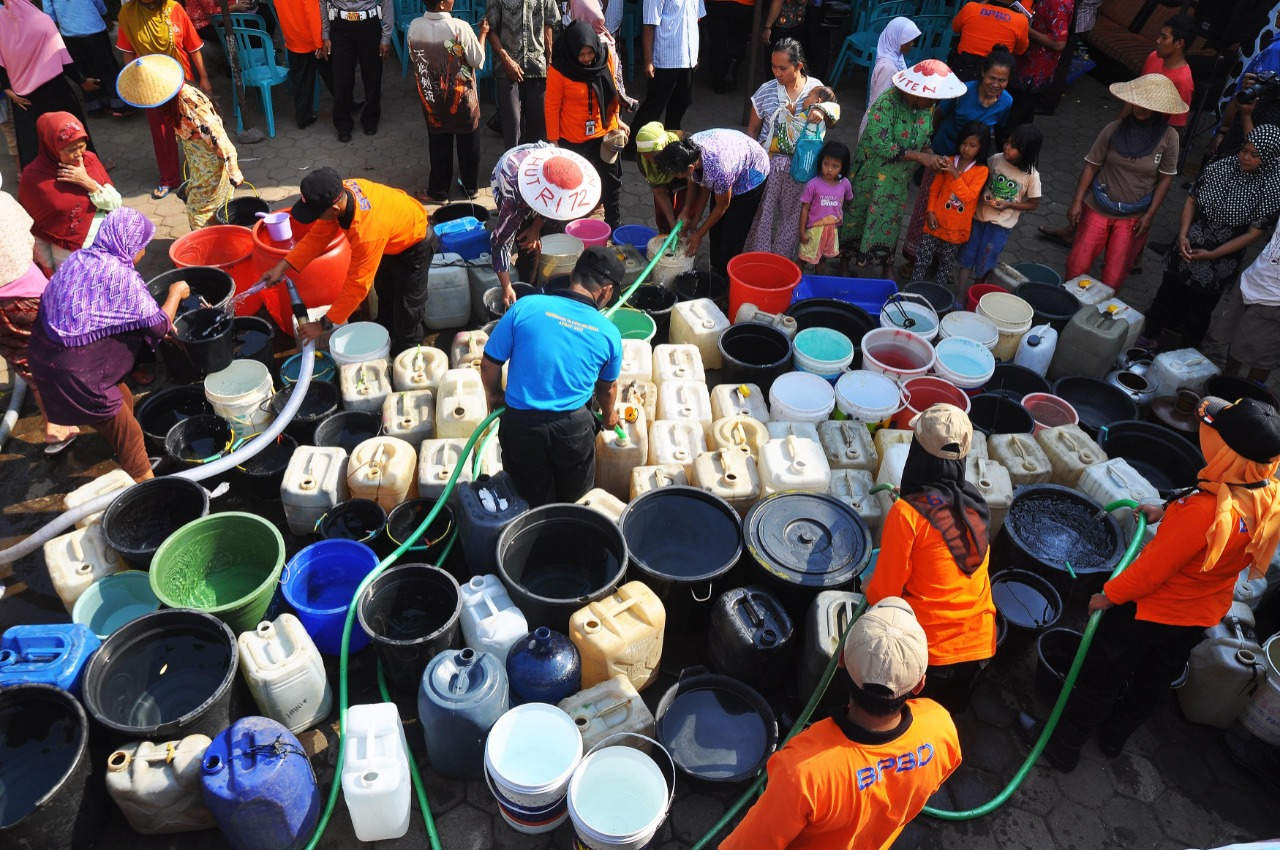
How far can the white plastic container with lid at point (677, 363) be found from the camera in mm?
5390

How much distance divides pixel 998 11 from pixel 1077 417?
14.0 feet

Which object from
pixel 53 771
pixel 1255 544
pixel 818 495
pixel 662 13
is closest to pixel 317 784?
pixel 53 771

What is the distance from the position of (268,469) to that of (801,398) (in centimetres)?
325

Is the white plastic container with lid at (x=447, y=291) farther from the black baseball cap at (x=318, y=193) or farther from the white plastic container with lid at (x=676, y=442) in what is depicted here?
the white plastic container with lid at (x=676, y=442)

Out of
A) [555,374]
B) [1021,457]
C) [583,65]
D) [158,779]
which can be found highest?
[583,65]

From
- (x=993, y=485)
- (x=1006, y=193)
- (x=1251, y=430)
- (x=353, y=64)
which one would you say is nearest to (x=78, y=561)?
(x=993, y=485)

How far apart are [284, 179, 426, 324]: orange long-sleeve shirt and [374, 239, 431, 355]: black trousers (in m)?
0.18

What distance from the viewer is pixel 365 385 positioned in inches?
205

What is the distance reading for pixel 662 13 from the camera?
749 cm

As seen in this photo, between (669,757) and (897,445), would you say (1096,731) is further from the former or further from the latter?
(669,757)

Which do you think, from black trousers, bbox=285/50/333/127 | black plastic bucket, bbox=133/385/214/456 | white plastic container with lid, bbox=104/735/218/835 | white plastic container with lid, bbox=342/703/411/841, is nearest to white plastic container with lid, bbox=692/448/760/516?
white plastic container with lid, bbox=342/703/411/841

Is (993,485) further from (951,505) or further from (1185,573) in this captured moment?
(951,505)

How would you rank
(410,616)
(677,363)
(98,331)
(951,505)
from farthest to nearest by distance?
(677,363)
(98,331)
(410,616)
(951,505)

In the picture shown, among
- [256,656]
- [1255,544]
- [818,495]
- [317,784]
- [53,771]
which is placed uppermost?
[1255,544]
